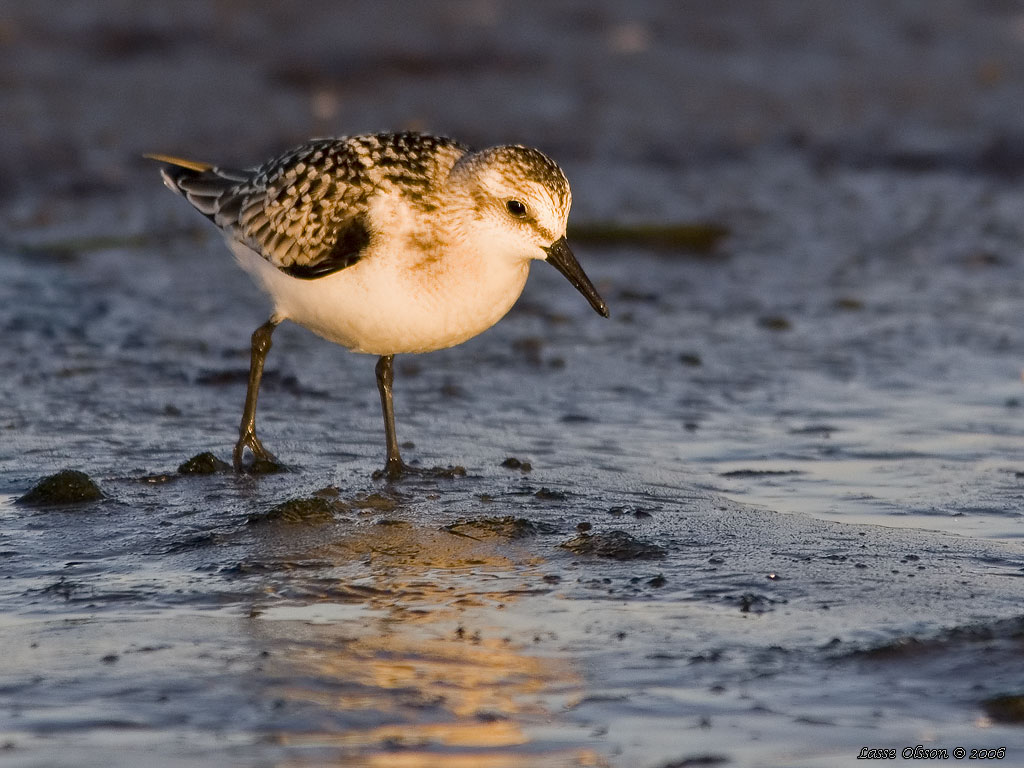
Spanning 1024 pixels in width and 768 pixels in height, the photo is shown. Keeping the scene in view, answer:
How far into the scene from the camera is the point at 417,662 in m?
4.63

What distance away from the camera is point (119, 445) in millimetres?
6949

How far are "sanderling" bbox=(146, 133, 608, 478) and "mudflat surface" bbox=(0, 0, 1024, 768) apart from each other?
0.65 m

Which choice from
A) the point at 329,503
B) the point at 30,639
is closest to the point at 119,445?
the point at 329,503

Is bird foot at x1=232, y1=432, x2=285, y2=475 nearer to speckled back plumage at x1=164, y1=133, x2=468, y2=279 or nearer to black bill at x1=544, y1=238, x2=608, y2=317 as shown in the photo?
speckled back plumage at x1=164, y1=133, x2=468, y2=279

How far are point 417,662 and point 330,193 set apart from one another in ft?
8.66

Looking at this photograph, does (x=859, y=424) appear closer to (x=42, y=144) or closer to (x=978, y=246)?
(x=978, y=246)

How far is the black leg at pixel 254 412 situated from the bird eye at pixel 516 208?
139cm

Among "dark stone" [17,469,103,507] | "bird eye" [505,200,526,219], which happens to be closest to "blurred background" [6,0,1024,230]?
"bird eye" [505,200,526,219]

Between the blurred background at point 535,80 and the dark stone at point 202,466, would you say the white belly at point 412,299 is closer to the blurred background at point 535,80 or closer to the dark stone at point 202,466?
the dark stone at point 202,466

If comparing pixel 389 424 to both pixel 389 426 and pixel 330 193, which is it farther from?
pixel 330 193

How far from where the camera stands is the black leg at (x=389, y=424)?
263 inches

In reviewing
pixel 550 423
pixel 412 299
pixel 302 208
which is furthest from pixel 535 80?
pixel 412 299

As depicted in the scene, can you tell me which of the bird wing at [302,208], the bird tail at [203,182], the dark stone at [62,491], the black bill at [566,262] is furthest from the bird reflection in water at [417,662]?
the bird tail at [203,182]

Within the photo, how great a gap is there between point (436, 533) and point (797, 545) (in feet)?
4.31
